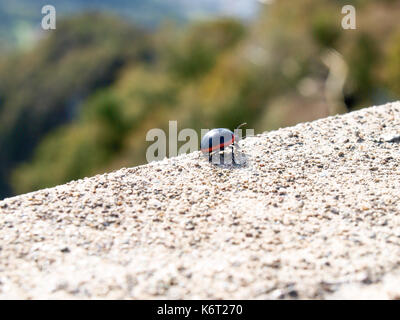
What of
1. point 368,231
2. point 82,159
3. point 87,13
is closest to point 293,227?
point 368,231

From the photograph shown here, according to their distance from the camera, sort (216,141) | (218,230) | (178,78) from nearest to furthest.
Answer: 1. (218,230)
2. (216,141)
3. (178,78)

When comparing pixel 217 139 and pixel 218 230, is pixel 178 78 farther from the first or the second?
pixel 218 230

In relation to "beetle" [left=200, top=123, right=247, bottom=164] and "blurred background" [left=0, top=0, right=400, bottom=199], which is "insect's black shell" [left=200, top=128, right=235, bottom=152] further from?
"blurred background" [left=0, top=0, right=400, bottom=199]

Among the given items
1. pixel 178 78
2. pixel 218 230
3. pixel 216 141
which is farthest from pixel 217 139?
pixel 178 78

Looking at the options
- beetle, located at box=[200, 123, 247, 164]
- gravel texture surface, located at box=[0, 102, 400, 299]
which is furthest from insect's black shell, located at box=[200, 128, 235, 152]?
gravel texture surface, located at box=[0, 102, 400, 299]
